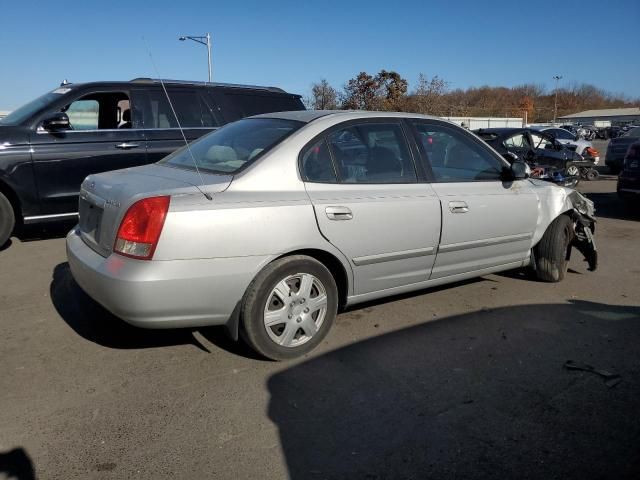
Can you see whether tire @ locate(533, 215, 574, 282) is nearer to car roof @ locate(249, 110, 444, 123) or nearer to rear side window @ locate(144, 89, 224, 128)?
car roof @ locate(249, 110, 444, 123)

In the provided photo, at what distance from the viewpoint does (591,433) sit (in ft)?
8.93

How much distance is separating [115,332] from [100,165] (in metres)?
3.15

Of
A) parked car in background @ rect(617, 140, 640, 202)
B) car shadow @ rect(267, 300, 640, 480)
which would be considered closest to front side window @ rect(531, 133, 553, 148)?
parked car in background @ rect(617, 140, 640, 202)

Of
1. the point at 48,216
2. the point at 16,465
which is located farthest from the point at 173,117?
the point at 16,465

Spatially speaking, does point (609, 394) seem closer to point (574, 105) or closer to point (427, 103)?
point (427, 103)

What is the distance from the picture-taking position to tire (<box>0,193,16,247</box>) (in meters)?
5.85

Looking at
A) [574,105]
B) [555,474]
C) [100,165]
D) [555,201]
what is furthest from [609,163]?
[574,105]

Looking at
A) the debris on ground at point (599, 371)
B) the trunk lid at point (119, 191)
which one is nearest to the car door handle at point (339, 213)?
the trunk lid at point (119, 191)

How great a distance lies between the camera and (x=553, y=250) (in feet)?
16.6

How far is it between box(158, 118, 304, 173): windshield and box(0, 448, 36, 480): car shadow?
1924mm

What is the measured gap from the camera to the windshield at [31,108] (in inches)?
243

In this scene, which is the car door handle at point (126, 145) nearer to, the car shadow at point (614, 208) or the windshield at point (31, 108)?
the windshield at point (31, 108)

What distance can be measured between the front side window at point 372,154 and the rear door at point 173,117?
3.50 meters

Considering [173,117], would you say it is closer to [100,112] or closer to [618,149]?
[100,112]
